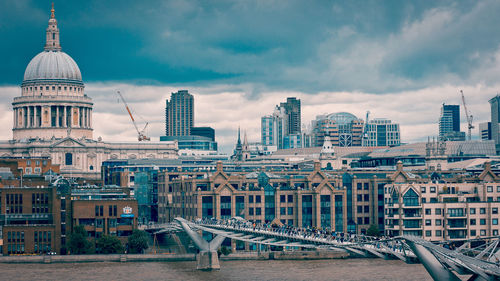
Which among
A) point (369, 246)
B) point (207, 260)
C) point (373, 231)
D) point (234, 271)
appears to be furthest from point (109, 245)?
point (369, 246)

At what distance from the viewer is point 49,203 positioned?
15038 cm

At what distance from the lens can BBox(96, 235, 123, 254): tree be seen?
475 feet

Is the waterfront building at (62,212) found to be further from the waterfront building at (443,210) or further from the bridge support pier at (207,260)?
the waterfront building at (443,210)

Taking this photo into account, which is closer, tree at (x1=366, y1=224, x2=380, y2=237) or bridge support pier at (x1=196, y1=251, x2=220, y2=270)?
bridge support pier at (x1=196, y1=251, x2=220, y2=270)

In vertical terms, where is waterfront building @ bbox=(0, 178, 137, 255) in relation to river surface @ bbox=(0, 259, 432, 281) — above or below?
above

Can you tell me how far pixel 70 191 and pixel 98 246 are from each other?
11766mm

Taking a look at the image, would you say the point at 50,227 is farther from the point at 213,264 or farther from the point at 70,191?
the point at 213,264

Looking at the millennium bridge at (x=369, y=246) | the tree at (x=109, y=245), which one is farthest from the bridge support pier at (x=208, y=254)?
the tree at (x=109, y=245)

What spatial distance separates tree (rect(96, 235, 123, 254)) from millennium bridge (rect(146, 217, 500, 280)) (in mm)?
6734

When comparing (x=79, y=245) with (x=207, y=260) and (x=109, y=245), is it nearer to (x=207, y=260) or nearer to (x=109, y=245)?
(x=109, y=245)

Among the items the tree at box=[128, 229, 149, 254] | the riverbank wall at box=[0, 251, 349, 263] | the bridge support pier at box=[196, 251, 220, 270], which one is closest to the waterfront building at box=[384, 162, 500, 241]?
the riverbank wall at box=[0, 251, 349, 263]

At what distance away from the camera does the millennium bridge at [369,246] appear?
271 ft

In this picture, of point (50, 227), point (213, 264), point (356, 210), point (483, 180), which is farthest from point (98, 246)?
point (483, 180)

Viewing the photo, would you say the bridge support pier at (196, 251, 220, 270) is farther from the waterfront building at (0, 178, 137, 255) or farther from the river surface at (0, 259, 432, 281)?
the waterfront building at (0, 178, 137, 255)
